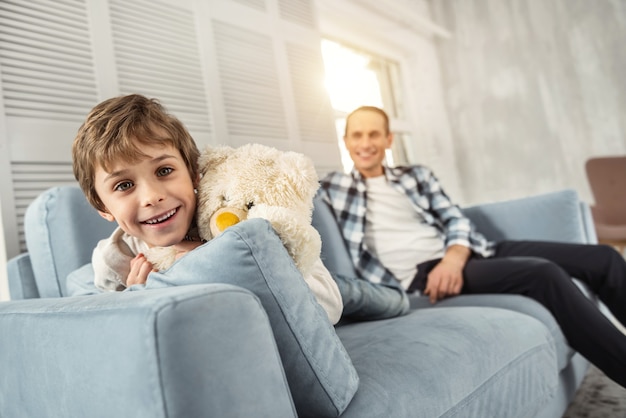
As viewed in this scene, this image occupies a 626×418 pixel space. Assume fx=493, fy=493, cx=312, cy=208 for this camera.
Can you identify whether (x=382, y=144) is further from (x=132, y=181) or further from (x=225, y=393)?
(x=225, y=393)

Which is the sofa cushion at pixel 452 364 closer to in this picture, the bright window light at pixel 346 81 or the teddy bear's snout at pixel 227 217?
the teddy bear's snout at pixel 227 217

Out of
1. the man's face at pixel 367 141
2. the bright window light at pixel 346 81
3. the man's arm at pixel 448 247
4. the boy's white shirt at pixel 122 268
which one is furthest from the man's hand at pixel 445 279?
the bright window light at pixel 346 81

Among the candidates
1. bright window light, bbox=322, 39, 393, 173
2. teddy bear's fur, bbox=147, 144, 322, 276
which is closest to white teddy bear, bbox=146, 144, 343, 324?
teddy bear's fur, bbox=147, 144, 322, 276

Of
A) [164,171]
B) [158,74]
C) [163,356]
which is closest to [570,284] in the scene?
[164,171]

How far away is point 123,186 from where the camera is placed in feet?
2.57

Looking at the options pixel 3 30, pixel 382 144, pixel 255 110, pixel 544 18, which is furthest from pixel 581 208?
pixel 544 18

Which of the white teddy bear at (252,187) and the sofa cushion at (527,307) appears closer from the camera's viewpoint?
the white teddy bear at (252,187)

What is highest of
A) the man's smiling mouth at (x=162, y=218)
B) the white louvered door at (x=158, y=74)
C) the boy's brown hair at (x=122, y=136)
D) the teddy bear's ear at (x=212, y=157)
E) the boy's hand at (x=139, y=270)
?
the white louvered door at (x=158, y=74)

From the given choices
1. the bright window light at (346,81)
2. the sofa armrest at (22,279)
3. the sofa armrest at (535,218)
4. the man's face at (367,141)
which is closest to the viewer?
the sofa armrest at (22,279)

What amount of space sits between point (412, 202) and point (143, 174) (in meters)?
1.17

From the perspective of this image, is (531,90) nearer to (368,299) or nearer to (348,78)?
(348,78)

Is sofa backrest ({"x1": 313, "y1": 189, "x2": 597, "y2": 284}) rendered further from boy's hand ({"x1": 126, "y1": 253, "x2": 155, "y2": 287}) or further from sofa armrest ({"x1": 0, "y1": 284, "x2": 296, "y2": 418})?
sofa armrest ({"x1": 0, "y1": 284, "x2": 296, "y2": 418})

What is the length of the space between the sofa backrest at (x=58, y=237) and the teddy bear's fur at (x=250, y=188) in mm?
410

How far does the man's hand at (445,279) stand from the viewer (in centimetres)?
147
